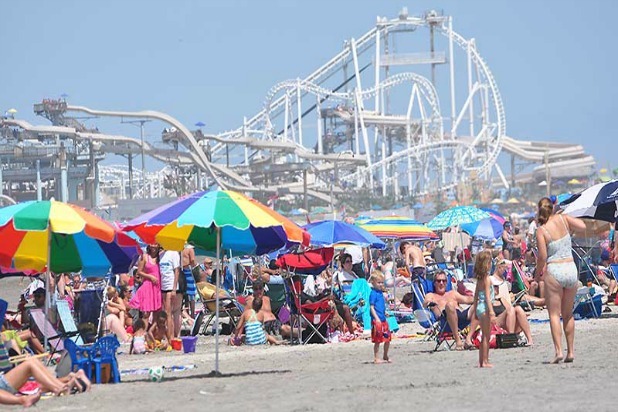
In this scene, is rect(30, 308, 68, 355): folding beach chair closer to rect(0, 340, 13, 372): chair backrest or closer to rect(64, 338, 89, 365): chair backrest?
rect(64, 338, 89, 365): chair backrest

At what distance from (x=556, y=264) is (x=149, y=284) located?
4950 millimetres

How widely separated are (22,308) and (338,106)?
66.7 metres

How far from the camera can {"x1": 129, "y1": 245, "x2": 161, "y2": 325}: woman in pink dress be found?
42.5 feet

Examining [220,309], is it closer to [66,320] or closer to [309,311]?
[309,311]

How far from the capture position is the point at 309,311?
42.9 feet

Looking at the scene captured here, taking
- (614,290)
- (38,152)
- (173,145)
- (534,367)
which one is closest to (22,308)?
(534,367)

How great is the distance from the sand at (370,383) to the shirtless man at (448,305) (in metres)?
0.32

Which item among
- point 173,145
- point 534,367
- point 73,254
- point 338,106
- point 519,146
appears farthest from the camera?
point 519,146

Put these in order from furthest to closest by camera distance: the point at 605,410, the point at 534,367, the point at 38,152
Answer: the point at 38,152, the point at 534,367, the point at 605,410

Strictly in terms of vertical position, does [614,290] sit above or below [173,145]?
below

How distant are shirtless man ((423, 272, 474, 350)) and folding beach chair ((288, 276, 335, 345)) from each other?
1173mm

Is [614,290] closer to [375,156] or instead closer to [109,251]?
[109,251]

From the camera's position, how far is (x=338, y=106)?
7931 centimetres

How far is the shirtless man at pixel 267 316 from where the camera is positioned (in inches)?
530
